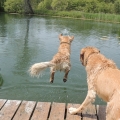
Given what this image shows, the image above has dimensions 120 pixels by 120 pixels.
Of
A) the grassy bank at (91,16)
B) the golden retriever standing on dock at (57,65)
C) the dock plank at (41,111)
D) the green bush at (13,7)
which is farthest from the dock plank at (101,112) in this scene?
the green bush at (13,7)

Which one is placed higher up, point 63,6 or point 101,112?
point 63,6

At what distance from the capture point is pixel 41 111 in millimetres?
5105

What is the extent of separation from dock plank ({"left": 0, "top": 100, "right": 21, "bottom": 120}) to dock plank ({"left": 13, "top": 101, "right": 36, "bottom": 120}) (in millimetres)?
101

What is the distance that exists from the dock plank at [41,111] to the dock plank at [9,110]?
17.6 inches

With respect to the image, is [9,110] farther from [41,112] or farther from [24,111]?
[41,112]

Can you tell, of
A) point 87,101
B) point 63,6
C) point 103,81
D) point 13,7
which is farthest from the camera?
point 63,6

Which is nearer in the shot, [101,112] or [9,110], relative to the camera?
[9,110]

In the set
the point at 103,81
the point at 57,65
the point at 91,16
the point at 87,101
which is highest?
the point at 103,81

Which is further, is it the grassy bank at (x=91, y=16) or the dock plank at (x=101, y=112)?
the grassy bank at (x=91, y=16)

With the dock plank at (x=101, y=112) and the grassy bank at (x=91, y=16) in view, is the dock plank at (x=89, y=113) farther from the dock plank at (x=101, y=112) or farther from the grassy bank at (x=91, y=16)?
the grassy bank at (x=91, y=16)

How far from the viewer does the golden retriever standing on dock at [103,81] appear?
3.78m

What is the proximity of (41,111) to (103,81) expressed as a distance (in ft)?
5.29

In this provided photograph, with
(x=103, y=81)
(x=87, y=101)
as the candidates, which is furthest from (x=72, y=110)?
(x=103, y=81)

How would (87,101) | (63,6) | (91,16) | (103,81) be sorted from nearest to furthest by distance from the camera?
(103,81) < (87,101) < (91,16) < (63,6)
